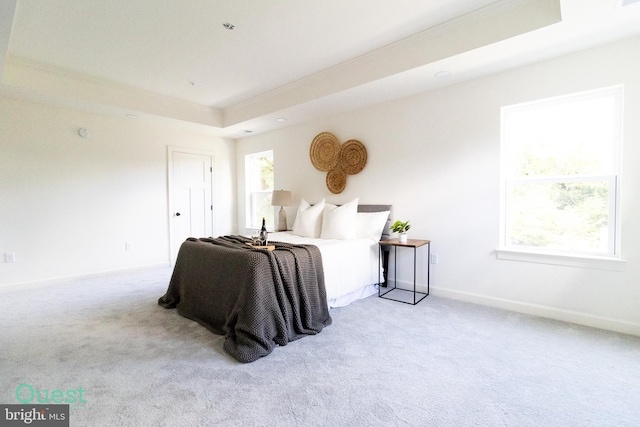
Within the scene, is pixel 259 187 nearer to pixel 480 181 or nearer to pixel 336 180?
pixel 336 180

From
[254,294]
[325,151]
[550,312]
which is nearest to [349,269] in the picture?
[254,294]

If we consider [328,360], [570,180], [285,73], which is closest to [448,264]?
[570,180]

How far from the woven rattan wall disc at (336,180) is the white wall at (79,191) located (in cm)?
268

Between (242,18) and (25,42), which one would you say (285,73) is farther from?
(25,42)

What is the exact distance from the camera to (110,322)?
8.81ft

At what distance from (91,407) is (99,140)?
403 cm

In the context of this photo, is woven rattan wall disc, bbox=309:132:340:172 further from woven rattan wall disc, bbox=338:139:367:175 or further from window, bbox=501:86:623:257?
window, bbox=501:86:623:257

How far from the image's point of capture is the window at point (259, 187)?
18.3ft

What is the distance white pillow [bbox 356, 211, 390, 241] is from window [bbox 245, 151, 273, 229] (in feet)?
7.58

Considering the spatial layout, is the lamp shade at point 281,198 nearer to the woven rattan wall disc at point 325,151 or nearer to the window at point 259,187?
the woven rattan wall disc at point 325,151

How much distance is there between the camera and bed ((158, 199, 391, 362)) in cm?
220

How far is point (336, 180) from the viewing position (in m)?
4.30

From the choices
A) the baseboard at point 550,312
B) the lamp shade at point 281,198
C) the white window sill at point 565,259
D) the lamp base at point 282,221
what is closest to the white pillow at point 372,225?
the baseboard at point 550,312

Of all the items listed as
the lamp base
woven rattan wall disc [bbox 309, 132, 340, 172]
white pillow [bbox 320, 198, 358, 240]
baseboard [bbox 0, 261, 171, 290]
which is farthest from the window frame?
baseboard [bbox 0, 261, 171, 290]
